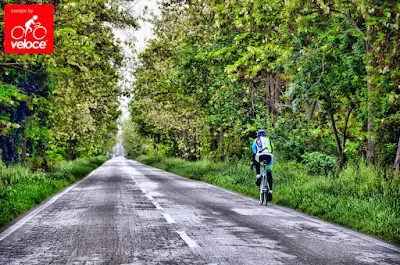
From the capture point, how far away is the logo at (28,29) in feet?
43.4

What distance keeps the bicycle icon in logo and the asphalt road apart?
5119 mm

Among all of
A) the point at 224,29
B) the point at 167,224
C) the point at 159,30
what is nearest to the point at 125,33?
the point at 224,29

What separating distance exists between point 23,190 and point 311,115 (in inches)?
485

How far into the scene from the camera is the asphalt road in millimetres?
6332

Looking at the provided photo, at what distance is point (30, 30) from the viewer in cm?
1439

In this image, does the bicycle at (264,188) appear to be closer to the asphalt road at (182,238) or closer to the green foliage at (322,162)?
the asphalt road at (182,238)

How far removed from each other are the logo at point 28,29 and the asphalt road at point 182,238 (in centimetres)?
471

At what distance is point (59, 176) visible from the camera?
23156 millimetres

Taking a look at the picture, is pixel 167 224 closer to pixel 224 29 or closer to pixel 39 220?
pixel 39 220

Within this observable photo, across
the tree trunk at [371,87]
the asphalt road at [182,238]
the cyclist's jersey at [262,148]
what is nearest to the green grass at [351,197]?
the asphalt road at [182,238]

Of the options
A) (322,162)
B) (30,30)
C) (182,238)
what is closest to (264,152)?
(322,162)

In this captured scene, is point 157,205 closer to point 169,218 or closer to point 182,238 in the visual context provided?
point 169,218

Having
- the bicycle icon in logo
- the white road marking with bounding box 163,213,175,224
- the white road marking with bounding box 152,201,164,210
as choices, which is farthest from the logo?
the white road marking with bounding box 163,213,175,224

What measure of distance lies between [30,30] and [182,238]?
963 cm
